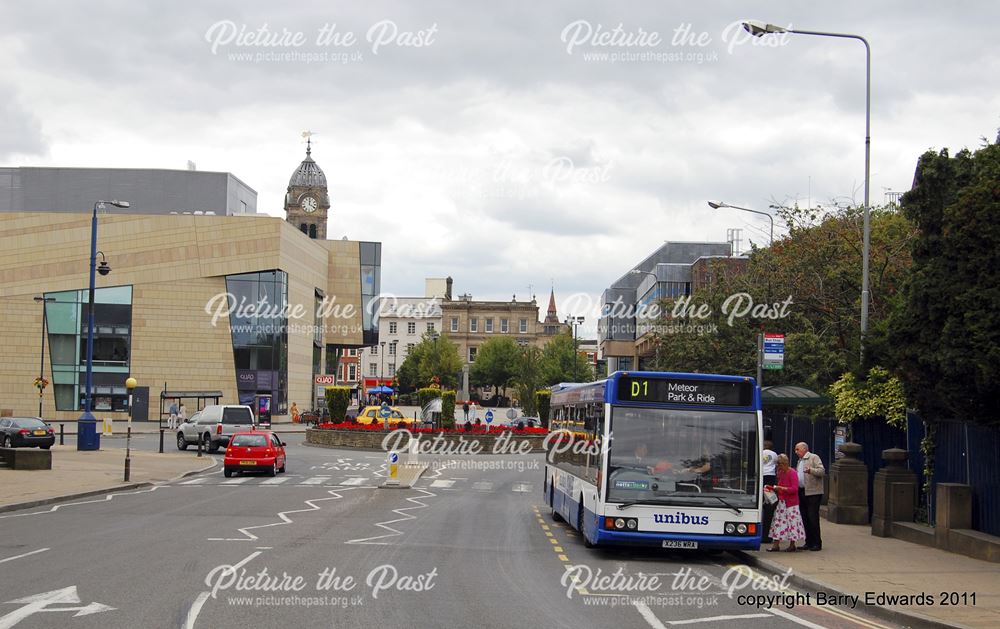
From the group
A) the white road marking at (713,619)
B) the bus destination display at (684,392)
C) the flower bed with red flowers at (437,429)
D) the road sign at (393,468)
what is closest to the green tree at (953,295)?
the bus destination display at (684,392)

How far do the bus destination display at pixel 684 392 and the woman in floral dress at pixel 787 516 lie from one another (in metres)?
1.67

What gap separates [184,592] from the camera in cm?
1135

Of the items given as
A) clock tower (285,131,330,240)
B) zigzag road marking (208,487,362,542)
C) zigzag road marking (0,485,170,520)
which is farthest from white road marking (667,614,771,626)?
clock tower (285,131,330,240)

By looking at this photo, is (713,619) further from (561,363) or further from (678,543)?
(561,363)

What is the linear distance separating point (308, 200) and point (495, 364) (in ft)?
116

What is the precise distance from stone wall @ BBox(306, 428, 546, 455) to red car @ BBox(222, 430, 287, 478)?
43.8ft

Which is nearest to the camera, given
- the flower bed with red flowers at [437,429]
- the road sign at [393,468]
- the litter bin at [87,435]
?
the road sign at [393,468]

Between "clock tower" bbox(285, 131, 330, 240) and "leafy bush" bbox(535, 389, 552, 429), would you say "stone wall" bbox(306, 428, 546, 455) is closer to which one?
"leafy bush" bbox(535, 389, 552, 429)

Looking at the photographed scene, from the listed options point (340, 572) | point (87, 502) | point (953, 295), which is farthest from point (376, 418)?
point (953, 295)

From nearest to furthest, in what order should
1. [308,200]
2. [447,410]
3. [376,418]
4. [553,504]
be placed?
[553,504] → [447,410] → [376,418] → [308,200]

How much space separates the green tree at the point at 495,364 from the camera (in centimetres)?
12781

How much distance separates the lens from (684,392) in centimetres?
1531

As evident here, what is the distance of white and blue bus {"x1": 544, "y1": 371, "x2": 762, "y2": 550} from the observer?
14703mm

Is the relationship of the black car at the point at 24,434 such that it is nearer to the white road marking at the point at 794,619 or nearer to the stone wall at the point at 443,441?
the stone wall at the point at 443,441
